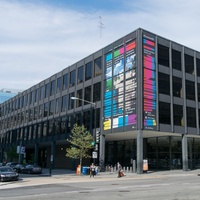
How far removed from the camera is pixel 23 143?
7094cm

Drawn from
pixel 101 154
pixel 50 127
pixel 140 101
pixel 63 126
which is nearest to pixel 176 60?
pixel 140 101

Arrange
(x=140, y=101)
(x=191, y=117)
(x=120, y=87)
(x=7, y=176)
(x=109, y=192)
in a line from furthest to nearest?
(x=191, y=117) < (x=120, y=87) < (x=140, y=101) < (x=7, y=176) < (x=109, y=192)

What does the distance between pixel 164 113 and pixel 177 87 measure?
538 centimetres

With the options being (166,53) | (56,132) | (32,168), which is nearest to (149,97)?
(166,53)

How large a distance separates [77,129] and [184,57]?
19816 mm

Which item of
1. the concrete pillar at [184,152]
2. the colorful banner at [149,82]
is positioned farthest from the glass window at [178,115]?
the colorful banner at [149,82]

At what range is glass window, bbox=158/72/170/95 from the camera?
134 feet

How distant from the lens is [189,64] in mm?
45750

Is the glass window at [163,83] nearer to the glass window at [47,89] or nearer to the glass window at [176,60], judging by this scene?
the glass window at [176,60]

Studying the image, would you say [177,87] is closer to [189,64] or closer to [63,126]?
[189,64]

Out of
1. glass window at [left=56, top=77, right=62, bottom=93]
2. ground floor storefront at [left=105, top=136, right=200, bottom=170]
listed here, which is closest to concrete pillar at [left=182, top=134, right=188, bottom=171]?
ground floor storefront at [left=105, top=136, right=200, bottom=170]

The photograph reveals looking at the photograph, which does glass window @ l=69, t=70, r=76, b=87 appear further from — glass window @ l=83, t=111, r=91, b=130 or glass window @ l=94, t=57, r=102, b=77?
glass window @ l=83, t=111, r=91, b=130

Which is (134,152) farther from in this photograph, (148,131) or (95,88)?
(95,88)

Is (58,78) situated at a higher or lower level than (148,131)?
higher
